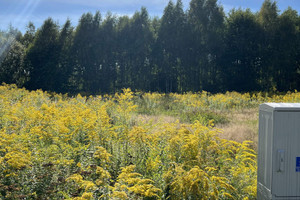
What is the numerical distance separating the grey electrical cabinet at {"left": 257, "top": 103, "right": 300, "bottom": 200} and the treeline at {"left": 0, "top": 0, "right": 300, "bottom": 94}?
2238cm

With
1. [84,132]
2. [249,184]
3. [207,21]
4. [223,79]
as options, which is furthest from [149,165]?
[207,21]

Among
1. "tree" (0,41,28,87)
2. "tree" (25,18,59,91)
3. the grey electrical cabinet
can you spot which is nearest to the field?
the grey electrical cabinet

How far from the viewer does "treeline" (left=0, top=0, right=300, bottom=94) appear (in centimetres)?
2428

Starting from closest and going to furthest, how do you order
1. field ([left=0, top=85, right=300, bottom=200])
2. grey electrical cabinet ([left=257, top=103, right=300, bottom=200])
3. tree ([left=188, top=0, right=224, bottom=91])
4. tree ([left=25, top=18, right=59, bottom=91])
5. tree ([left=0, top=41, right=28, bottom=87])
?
grey electrical cabinet ([left=257, top=103, right=300, bottom=200]) < field ([left=0, top=85, right=300, bottom=200]) < tree ([left=0, top=41, right=28, bottom=87]) < tree ([left=25, top=18, right=59, bottom=91]) < tree ([left=188, top=0, right=224, bottom=91])

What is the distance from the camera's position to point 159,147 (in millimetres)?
4426

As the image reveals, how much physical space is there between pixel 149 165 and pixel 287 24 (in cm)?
2440

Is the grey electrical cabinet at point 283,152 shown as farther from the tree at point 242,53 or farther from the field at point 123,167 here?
the tree at point 242,53

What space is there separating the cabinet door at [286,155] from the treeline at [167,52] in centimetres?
2238

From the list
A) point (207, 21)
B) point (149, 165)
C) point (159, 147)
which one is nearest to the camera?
point (149, 165)

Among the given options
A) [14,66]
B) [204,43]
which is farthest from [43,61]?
[204,43]

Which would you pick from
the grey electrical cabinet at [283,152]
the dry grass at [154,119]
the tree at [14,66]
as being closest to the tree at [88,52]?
the tree at [14,66]

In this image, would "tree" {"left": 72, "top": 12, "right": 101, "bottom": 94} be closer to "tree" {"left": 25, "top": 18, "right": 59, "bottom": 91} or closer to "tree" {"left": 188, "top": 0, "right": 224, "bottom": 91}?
"tree" {"left": 25, "top": 18, "right": 59, "bottom": 91}

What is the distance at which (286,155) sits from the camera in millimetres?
2887

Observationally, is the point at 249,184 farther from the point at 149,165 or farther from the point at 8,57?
the point at 8,57
